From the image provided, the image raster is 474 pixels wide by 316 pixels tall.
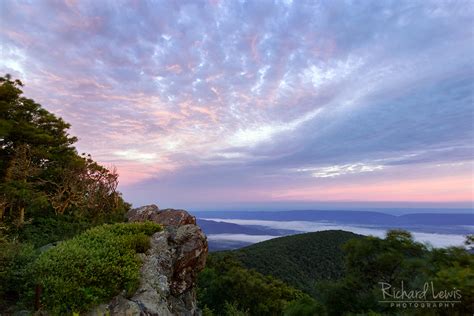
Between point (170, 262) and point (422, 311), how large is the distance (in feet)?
27.7

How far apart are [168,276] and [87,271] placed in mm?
2936

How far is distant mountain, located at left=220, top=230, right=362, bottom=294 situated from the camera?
67062 mm

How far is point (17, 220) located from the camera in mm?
16875

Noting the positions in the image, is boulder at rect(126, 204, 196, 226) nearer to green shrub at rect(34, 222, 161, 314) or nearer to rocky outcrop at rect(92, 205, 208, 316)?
rocky outcrop at rect(92, 205, 208, 316)

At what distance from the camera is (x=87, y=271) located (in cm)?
886

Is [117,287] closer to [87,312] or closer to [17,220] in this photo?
[87,312]

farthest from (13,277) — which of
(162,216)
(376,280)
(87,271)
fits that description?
(376,280)

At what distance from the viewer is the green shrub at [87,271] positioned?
26.8 ft

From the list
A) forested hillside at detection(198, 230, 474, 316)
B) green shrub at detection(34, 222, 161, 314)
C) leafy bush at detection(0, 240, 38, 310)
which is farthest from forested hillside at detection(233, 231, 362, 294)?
leafy bush at detection(0, 240, 38, 310)

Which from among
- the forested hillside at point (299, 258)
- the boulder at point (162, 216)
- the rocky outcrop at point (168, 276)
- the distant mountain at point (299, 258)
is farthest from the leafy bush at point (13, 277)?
the distant mountain at point (299, 258)

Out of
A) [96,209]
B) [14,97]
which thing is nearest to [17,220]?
[96,209]

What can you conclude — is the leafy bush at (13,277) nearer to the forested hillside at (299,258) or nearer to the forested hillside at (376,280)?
the forested hillside at (376,280)

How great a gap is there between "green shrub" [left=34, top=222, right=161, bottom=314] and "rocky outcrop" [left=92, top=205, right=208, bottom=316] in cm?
38

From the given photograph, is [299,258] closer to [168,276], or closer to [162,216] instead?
[162,216]
